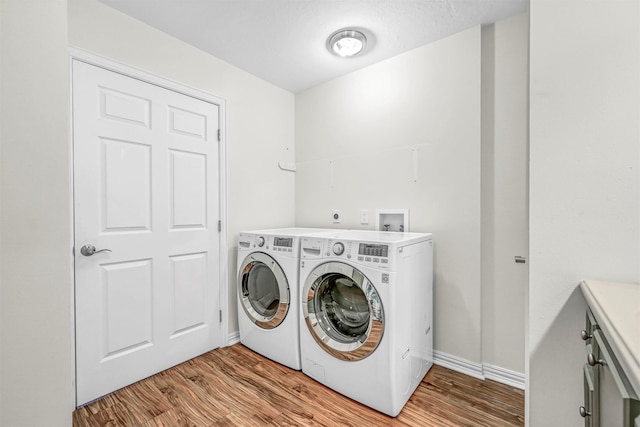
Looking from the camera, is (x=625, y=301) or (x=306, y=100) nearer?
(x=625, y=301)

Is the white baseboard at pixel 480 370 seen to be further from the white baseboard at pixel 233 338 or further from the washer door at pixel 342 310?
the white baseboard at pixel 233 338

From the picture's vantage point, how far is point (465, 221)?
1.96 meters

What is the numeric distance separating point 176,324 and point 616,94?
8.57ft

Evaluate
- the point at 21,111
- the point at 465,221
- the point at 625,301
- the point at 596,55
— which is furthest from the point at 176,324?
the point at 596,55

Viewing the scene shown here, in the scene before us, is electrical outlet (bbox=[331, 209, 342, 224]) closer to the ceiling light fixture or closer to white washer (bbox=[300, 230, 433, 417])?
white washer (bbox=[300, 230, 433, 417])

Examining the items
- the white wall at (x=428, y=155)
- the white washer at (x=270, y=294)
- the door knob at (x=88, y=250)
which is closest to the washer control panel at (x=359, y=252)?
the white washer at (x=270, y=294)

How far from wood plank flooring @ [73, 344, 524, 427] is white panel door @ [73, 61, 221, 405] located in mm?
174

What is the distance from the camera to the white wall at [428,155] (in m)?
1.94

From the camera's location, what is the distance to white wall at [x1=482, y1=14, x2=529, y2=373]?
70.5 inches

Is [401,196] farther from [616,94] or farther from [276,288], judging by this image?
[616,94]

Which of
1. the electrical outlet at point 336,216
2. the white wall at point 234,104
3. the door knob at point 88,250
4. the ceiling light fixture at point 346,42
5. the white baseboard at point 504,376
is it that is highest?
the ceiling light fixture at point 346,42

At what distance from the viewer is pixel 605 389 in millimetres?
753

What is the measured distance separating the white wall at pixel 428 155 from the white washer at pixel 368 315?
20cm

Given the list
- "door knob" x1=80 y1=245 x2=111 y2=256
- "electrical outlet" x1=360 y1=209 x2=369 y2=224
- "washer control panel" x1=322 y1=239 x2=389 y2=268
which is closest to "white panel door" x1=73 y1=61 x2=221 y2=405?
"door knob" x1=80 y1=245 x2=111 y2=256
